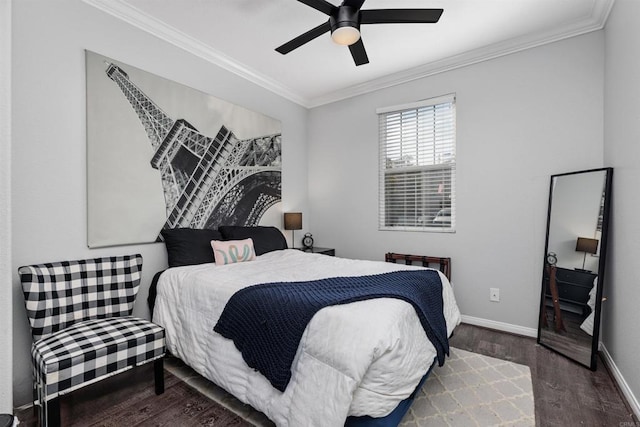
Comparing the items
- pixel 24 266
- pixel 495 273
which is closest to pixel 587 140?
pixel 495 273

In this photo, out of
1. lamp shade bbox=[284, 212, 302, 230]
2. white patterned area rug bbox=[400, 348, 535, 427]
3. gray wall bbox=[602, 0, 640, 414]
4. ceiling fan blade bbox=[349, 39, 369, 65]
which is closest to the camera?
white patterned area rug bbox=[400, 348, 535, 427]

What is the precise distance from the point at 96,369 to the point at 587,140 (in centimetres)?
395

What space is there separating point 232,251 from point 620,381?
293cm

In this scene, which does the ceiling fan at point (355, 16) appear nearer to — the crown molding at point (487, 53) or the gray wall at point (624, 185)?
the gray wall at point (624, 185)

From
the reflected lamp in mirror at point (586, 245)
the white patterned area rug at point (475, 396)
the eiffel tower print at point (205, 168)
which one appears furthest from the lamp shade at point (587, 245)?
the eiffel tower print at point (205, 168)

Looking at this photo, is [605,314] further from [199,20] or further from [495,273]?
[199,20]

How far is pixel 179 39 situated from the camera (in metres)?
2.79

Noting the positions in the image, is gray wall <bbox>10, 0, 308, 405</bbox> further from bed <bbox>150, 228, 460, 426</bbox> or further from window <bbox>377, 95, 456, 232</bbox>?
window <bbox>377, 95, 456, 232</bbox>

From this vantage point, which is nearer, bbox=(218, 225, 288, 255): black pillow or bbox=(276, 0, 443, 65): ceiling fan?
bbox=(276, 0, 443, 65): ceiling fan

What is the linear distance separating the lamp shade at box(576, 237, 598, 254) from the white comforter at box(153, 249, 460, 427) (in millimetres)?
1653

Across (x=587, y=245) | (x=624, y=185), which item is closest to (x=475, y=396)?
(x=587, y=245)

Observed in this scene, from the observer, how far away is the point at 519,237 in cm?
291

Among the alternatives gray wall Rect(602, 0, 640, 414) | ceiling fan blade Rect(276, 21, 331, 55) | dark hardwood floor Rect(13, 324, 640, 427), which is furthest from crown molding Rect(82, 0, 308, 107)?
gray wall Rect(602, 0, 640, 414)

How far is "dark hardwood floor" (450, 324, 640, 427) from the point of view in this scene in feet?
5.66
